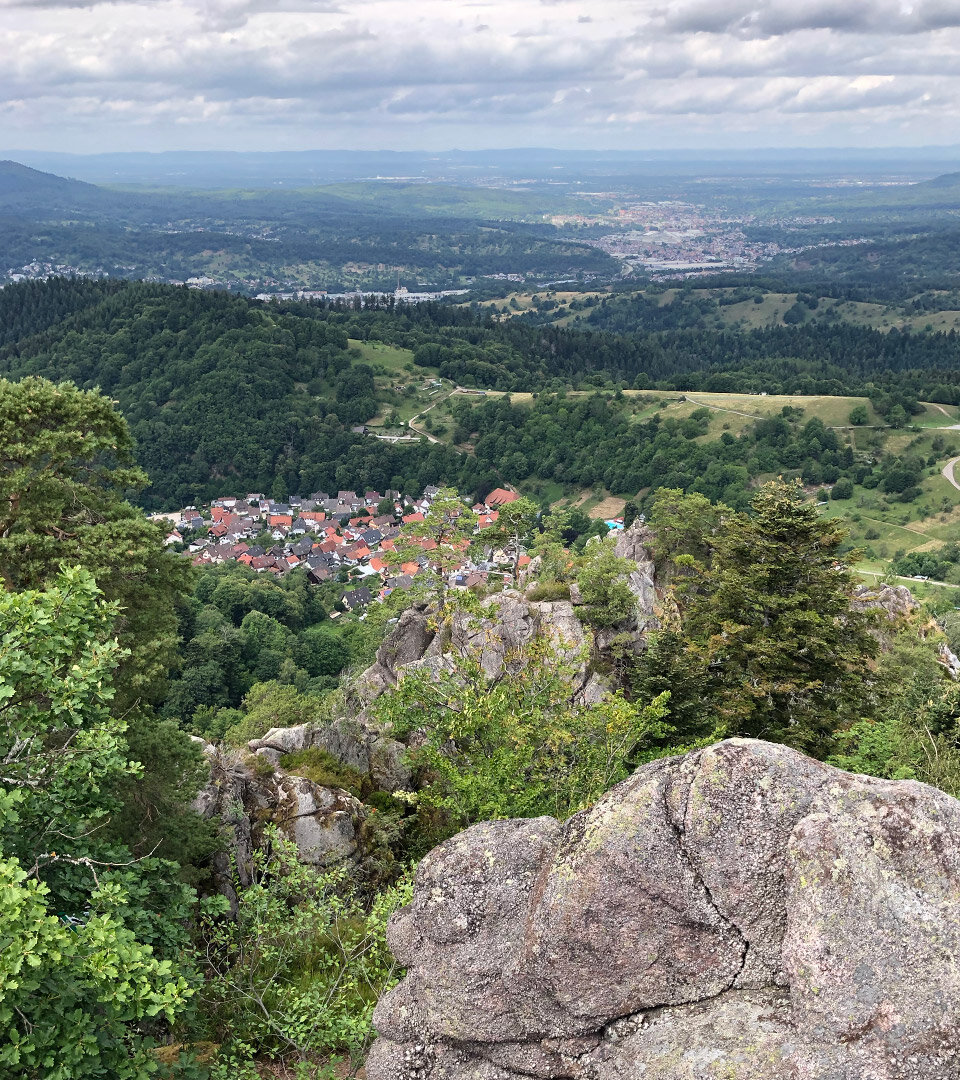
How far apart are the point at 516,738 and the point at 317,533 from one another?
139586 mm

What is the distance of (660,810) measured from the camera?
10.4m

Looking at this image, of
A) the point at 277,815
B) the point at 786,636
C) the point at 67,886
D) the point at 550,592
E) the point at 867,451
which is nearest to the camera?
the point at 67,886

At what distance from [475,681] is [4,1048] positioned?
42.1ft

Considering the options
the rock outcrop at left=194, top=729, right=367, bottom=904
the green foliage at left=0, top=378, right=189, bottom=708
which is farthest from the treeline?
the green foliage at left=0, top=378, right=189, bottom=708

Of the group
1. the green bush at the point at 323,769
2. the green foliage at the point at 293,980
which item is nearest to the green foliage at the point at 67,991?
the green foliage at the point at 293,980

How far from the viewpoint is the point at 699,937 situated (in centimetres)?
995

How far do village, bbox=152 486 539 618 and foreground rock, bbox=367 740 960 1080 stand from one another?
300ft

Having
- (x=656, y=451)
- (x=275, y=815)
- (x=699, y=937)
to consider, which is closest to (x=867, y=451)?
(x=656, y=451)

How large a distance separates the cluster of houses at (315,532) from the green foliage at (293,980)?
91428 mm

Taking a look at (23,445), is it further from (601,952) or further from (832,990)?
(832,990)

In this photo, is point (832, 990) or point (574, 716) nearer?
point (832, 990)

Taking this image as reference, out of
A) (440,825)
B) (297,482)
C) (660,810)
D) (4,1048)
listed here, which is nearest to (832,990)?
(660,810)

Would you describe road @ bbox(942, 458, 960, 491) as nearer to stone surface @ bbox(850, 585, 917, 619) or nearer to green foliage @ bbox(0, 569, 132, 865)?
stone surface @ bbox(850, 585, 917, 619)

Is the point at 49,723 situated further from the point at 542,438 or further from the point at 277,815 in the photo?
the point at 542,438
